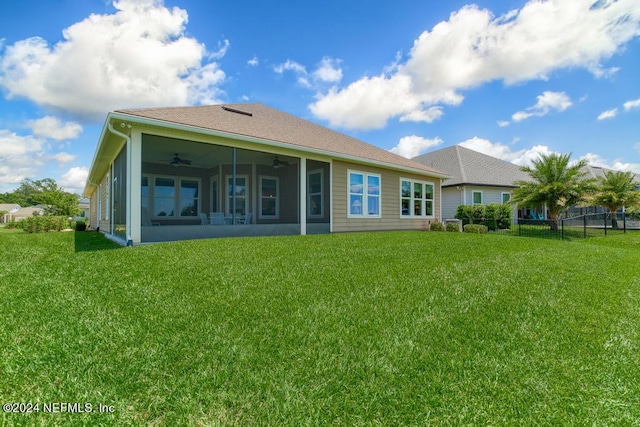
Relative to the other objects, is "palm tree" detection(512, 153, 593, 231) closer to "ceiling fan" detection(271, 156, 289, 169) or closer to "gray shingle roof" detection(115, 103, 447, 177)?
"gray shingle roof" detection(115, 103, 447, 177)

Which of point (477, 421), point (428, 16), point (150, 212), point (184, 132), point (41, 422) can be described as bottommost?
point (477, 421)

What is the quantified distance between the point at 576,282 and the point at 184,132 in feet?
29.7

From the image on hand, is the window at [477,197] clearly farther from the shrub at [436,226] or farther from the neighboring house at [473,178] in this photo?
the shrub at [436,226]

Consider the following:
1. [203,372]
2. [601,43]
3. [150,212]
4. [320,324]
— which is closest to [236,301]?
[320,324]

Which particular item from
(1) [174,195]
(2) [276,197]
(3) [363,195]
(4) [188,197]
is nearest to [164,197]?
(1) [174,195]

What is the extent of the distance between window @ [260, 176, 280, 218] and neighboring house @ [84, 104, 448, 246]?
0.14 feet

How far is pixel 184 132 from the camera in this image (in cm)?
780

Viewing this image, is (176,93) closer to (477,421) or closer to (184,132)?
(184,132)

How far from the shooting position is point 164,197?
42.1 feet

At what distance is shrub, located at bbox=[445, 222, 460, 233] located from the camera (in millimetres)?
14148

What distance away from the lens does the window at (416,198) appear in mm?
13789

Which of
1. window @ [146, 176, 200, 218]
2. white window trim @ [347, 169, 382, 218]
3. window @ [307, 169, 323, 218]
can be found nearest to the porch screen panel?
window @ [146, 176, 200, 218]

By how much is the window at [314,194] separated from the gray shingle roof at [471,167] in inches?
502

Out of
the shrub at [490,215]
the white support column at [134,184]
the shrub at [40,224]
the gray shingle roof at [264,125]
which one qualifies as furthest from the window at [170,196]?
the shrub at [490,215]
